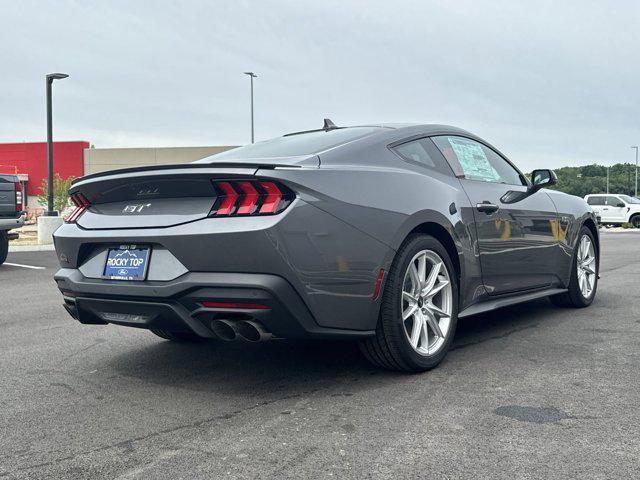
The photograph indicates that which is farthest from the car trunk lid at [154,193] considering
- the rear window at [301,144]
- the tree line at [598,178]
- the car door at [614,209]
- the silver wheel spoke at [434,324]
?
the tree line at [598,178]

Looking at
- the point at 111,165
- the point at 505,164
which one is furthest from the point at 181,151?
the point at 505,164

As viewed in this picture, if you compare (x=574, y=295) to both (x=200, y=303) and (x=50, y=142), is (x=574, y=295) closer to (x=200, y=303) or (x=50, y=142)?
(x=200, y=303)

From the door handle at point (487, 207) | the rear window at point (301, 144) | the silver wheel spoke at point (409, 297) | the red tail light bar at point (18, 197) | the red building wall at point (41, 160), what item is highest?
the red building wall at point (41, 160)

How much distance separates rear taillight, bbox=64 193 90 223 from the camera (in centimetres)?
389

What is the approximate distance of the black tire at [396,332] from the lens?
361 centimetres

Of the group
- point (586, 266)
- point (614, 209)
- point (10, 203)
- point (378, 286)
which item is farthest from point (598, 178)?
point (378, 286)

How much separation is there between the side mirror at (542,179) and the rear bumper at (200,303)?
8.05ft

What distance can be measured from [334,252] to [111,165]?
4774 centimetres

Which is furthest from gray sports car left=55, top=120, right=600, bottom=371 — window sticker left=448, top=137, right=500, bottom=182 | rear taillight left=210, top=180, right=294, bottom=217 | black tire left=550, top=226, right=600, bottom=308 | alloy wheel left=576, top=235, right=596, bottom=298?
alloy wheel left=576, top=235, right=596, bottom=298

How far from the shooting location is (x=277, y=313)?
10.5 ft

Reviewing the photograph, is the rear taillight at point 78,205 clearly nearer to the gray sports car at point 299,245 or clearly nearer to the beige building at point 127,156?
the gray sports car at point 299,245

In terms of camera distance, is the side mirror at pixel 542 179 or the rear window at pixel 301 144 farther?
the side mirror at pixel 542 179

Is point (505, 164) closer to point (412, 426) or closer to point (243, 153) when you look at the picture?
point (243, 153)

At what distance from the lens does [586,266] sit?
627 cm
